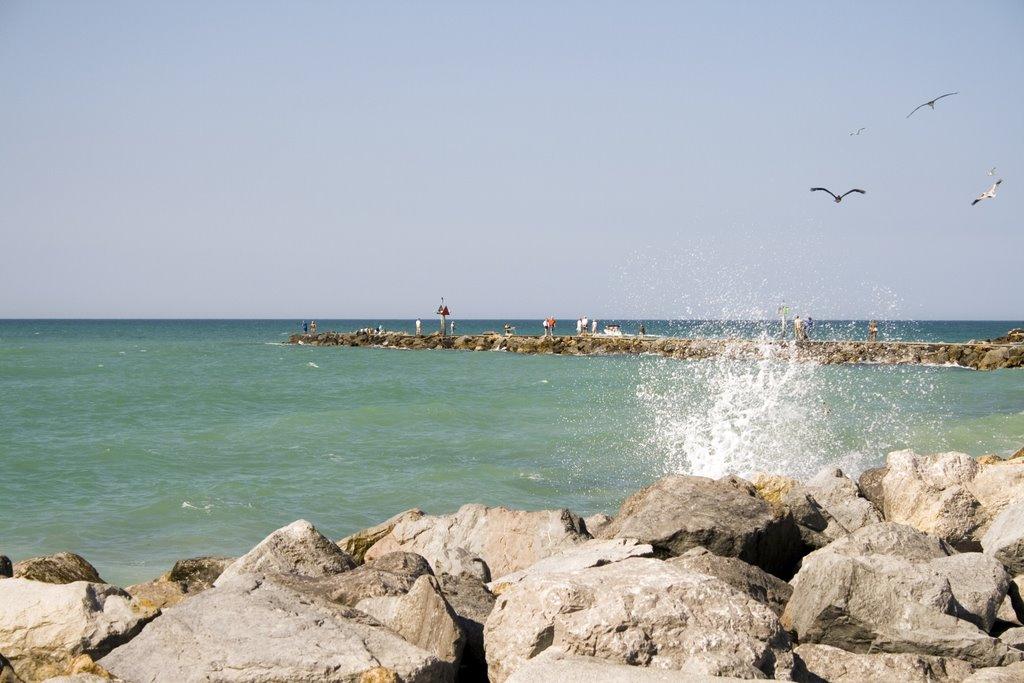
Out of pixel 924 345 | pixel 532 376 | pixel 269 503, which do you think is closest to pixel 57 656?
pixel 269 503

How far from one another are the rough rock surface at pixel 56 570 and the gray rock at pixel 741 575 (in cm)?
453

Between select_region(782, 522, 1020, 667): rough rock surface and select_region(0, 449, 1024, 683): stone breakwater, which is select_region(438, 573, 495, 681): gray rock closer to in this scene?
select_region(0, 449, 1024, 683): stone breakwater

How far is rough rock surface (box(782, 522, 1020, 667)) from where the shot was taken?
5.60 m

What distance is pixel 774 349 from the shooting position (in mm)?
53531

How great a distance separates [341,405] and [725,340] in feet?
105

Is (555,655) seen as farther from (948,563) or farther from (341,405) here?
(341,405)

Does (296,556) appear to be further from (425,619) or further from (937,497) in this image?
(937,497)

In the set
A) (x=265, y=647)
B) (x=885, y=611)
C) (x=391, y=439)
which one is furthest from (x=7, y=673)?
(x=391, y=439)

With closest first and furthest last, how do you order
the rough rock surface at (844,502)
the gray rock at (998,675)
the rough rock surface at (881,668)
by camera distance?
1. the gray rock at (998,675)
2. the rough rock surface at (881,668)
3. the rough rock surface at (844,502)

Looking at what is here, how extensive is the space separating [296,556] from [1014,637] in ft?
16.5

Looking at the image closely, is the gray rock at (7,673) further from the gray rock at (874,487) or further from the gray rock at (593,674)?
the gray rock at (874,487)

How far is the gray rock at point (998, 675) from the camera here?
16.4 feet

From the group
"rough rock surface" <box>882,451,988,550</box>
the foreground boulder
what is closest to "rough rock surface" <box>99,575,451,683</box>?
the foreground boulder

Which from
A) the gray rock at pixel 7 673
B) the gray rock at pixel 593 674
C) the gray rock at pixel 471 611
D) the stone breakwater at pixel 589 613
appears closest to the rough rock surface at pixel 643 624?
the stone breakwater at pixel 589 613
